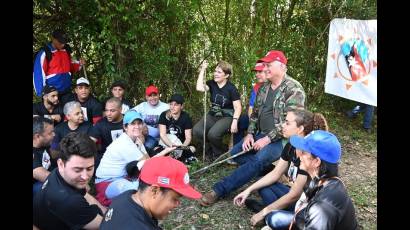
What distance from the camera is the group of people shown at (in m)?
2.07

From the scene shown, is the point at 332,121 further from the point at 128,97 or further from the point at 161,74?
the point at 128,97

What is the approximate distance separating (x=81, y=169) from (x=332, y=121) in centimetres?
576

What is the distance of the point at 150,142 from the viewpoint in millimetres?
5125

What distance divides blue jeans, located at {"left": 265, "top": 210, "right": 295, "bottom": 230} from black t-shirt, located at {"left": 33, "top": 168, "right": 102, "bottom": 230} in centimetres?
155

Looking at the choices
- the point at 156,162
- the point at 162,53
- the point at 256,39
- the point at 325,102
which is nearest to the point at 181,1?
the point at 162,53

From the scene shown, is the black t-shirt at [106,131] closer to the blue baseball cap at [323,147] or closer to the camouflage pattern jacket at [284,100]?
the camouflage pattern jacket at [284,100]

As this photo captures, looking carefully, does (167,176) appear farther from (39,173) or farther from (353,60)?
(353,60)

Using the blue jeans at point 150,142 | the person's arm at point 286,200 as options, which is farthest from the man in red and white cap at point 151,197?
the blue jeans at point 150,142

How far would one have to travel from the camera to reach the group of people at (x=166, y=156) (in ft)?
6.79

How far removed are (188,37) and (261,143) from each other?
11.3ft

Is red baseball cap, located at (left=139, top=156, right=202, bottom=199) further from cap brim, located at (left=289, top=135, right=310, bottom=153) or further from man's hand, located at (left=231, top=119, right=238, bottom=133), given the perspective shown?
man's hand, located at (left=231, top=119, right=238, bottom=133)

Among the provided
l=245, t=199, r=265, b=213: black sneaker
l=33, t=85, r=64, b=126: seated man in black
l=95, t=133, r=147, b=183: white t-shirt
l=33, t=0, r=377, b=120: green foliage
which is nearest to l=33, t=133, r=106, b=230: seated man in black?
l=95, t=133, r=147, b=183: white t-shirt

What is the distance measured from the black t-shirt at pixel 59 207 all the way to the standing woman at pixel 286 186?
1.61 metres

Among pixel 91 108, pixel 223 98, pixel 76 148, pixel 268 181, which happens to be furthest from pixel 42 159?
pixel 223 98
